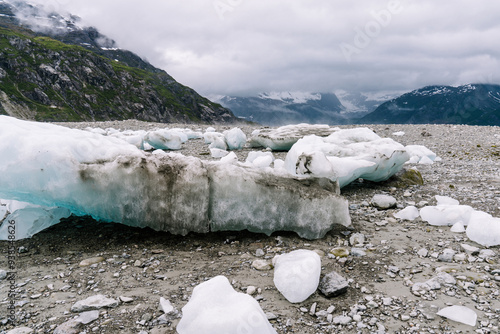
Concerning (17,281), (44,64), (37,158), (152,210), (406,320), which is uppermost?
(44,64)

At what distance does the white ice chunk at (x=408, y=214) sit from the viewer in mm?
5809

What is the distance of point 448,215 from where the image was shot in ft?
17.7

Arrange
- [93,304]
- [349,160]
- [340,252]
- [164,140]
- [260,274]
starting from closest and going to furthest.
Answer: [93,304] → [260,274] → [340,252] → [349,160] → [164,140]

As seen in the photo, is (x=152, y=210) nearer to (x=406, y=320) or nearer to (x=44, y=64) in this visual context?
(x=406, y=320)

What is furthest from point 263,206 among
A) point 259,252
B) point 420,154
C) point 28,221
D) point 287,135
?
point 287,135

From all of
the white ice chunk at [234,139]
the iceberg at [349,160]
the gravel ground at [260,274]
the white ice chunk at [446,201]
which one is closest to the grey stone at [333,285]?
the gravel ground at [260,274]

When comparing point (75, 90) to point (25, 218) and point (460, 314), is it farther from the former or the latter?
point (460, 314)

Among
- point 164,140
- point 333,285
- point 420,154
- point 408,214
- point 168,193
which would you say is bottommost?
point 333,285

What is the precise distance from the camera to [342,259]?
172 inches

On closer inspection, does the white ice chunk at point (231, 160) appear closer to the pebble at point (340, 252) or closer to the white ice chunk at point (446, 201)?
the pebble at point (340, 252)

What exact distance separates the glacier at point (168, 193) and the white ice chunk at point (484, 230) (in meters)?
1.86

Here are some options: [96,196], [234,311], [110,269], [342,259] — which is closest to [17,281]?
[110,269]

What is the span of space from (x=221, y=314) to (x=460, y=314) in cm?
240

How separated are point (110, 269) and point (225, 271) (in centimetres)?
161
